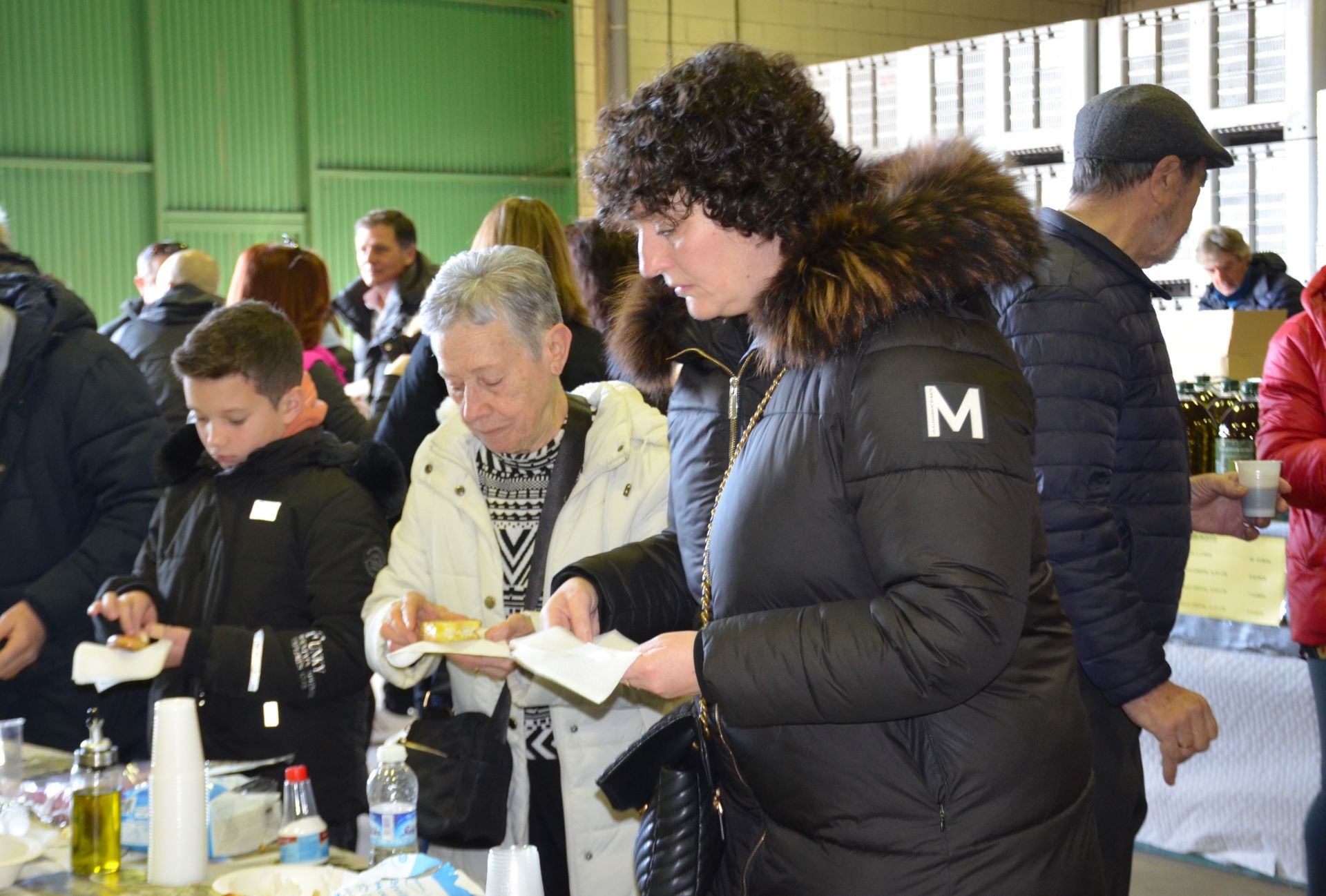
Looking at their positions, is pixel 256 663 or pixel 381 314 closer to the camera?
pixel 256 663

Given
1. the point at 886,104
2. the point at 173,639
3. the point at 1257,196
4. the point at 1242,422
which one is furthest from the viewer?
the point at 886,104

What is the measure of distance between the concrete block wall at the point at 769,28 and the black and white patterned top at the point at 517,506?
21.9 ft

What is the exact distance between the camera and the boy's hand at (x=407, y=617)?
2.12 metres

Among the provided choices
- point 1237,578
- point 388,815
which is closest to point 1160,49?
point 1237,578

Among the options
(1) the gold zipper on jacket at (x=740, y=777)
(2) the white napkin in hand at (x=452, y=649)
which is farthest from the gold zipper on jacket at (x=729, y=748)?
(2) the white napkin in hand at (x=452, y=649)

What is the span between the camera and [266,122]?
27.0ft

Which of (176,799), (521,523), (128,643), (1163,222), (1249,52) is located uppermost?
(1249,52)

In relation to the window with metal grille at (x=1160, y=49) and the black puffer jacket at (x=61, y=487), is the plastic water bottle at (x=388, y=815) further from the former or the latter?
the window with metal grille at (x=1160, y=49)

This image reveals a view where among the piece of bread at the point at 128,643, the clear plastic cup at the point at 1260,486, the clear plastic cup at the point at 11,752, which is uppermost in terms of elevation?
the clear plastic cup at the point at 1260,486

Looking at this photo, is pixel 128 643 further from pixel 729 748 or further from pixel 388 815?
pixel 729 748

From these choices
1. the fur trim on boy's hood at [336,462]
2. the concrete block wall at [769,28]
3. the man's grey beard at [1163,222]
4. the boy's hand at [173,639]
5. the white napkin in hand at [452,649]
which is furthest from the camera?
the concrete block wall at [769,28]

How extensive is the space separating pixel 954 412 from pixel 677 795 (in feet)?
1.99

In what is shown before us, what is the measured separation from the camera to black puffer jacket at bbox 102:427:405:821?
230 cm

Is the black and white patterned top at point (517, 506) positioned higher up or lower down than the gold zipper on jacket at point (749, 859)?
higher up
